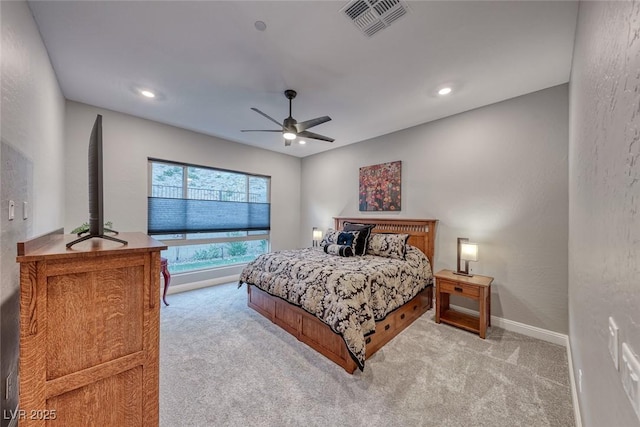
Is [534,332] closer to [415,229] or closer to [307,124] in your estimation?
[415,229]

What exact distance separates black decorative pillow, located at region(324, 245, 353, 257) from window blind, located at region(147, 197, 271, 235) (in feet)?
6.98

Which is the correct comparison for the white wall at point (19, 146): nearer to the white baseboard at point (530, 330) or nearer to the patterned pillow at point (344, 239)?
the patterned pillow at point (344, 239)

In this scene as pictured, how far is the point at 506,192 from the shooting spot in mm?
2918

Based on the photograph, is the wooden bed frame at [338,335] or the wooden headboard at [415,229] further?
the wooden headboard at [415,229]

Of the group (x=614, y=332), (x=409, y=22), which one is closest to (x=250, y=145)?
(x=409, y=22)

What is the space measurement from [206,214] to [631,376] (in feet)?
15.6

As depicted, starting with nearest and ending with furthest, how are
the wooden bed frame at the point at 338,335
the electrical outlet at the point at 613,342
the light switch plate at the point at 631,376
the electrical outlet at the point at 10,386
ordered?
the light switch plate at the point at 631,376, the electrical outlet at the point at 613,342, the electrical outlet at the point at 10,386, the wooden bed frame at the point at 338,335

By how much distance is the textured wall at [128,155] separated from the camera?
316 centimetres

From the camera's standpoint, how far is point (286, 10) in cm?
172

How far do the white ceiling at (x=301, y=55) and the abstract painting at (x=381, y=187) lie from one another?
1.01 m

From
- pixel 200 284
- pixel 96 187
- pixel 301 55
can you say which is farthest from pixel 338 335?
pixel 200 284

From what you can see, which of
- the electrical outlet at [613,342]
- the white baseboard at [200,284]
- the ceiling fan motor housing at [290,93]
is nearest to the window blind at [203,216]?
the white baseboard at [200,284]

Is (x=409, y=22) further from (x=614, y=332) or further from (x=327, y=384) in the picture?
(x=327, y=384)

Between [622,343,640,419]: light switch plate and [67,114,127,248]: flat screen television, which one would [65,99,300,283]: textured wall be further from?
[622,343,640,419]: light switch plate
